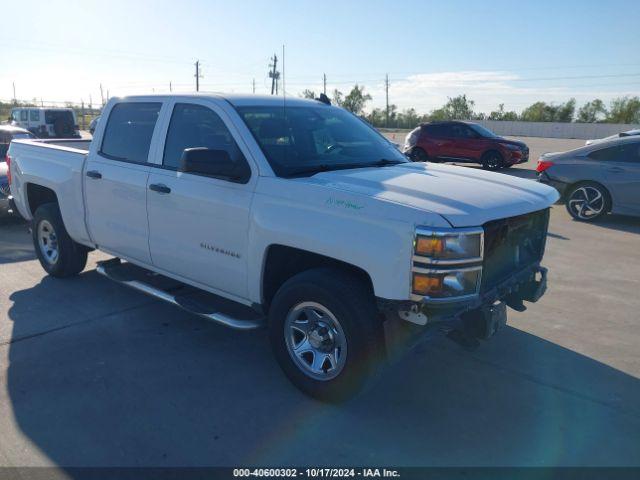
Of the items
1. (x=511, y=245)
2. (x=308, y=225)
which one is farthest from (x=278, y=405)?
(x=511, y=245)

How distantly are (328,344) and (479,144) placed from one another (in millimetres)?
16453

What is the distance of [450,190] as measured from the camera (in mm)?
3557

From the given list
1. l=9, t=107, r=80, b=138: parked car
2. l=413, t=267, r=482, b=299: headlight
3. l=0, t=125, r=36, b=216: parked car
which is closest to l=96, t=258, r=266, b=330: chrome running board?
l=413, t=267, r=482, b=299: headlight

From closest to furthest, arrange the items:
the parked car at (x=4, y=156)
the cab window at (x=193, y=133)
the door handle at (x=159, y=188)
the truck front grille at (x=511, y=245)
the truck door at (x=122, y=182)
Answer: the truck front grille at (x=511, y=245) → the cab window at (x=193, y=133) → the door handle at (x=159, y=188) → the truck door at (x=122, y=182) → the parked car at (x=4, y=156)

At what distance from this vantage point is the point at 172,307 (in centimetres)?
534

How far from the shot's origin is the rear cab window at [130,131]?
4.77m

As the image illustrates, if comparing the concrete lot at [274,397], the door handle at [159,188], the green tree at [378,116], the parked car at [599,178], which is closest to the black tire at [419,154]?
the parked car at [599,178]

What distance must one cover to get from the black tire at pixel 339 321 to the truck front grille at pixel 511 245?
75 cm

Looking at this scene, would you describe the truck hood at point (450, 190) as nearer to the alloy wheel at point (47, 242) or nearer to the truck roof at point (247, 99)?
the truck roof at point (247, 99)

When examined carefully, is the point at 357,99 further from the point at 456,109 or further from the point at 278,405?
the point at 278,405

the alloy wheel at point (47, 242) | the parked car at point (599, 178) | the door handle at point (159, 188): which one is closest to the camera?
the door handle at point (159, 188)

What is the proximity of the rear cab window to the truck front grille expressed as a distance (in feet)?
9.60

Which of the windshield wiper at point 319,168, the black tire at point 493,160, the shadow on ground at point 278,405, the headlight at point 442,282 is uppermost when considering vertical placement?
the windshield wiper at point 319,168

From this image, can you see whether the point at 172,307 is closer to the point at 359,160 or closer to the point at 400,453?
the point at 359,160
